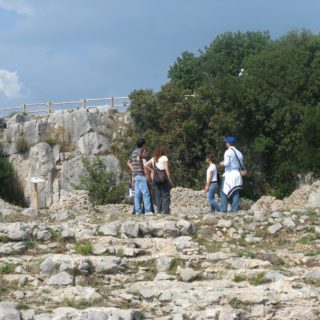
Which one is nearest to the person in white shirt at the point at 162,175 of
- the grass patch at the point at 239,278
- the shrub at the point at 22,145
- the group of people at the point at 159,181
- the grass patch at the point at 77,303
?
the group of people at the point at 159,181

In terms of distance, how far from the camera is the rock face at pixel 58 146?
37844 mm

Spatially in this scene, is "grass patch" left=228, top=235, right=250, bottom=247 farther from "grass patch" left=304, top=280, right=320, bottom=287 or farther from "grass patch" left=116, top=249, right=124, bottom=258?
"grass patch" left=304, top=280, right=320, bottom=287

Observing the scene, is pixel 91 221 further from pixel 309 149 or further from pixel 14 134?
pixel 14 134

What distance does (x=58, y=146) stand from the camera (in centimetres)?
3866

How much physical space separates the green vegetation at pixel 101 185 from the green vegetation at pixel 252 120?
3.22 meters

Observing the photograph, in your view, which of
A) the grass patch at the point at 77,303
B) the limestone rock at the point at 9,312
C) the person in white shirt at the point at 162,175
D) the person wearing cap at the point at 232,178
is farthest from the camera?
A: the person in white shirt at the point at 162,175

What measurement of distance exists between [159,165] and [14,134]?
2598 centimetres

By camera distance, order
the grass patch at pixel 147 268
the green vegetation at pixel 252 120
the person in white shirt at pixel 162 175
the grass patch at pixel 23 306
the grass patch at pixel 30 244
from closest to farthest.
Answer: the grass patch at pixel 23 306, the grass patch at pixel 147 268, the grass patch at pixel 30 244, the person in white shirt at pixel 162 175, the green vegetation at pixel 252 120

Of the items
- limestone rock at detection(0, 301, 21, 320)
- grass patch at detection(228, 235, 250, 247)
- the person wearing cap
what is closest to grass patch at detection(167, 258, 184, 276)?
grass patch at detection(228, 235, 250, 247)

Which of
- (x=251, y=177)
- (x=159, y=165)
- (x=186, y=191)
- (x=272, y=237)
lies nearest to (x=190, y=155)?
(x=251, y=177)

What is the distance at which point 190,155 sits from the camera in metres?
35.7

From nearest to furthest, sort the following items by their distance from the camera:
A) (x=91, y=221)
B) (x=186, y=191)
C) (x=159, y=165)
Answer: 1. (x=91, y=221)
2. (x=159, y=165)
3. (x=186, y=191)

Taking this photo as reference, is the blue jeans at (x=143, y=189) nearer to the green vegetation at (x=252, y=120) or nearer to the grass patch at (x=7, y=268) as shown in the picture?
the grass patch at (x=7, y=268)

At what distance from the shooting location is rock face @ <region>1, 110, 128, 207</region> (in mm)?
37844
